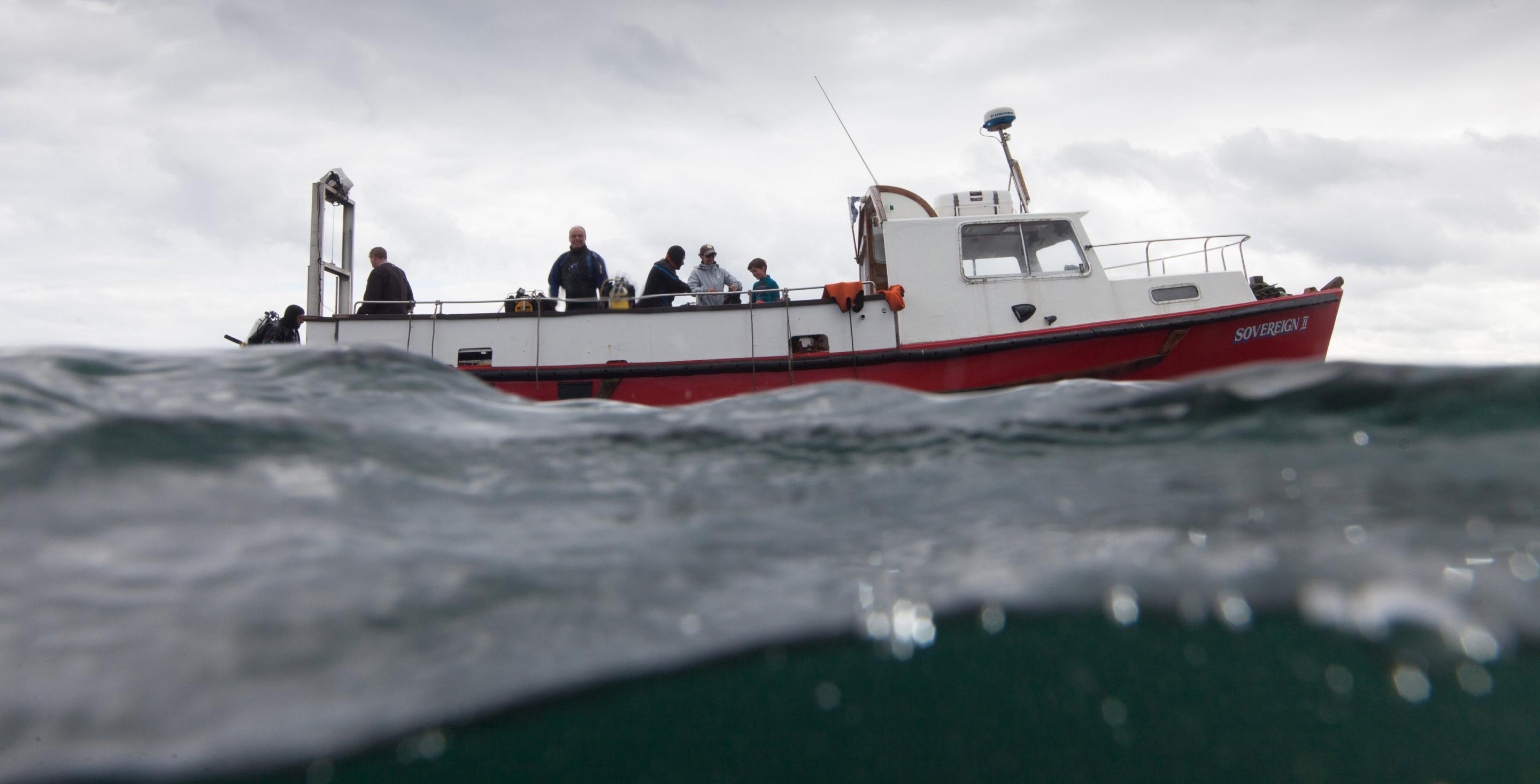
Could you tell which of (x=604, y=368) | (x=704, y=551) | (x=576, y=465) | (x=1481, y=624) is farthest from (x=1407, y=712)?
(x=604, y=368)

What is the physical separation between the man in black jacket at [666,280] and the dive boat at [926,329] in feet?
1.06

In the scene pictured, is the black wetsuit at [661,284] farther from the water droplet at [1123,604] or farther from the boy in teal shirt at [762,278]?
the water droplet at [1123,604]

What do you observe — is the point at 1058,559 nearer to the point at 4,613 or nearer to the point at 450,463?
the point at 450,463

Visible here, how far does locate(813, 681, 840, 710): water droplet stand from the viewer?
395cm

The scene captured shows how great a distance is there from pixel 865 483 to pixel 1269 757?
3.06m

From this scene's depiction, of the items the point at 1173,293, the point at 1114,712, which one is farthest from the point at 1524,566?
the point at 1173,293

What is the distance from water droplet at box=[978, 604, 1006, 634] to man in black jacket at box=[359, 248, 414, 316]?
332 inches

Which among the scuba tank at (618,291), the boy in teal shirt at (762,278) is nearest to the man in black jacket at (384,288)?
the scuba tank at (618,291)

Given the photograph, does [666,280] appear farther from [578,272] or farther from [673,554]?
[673,554]

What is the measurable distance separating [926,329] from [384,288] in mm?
6499

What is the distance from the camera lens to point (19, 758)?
294 centimetres

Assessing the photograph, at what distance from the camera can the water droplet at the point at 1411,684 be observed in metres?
3.68

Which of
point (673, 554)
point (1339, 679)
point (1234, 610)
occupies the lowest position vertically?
point (1339, 679)

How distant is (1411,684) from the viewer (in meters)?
3.85
